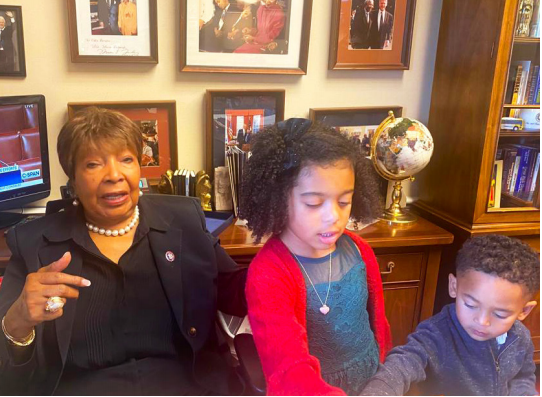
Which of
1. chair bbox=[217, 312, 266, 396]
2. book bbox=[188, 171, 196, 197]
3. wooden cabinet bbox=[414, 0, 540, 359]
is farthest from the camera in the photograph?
book bbox=[188, 171, 196, 197]

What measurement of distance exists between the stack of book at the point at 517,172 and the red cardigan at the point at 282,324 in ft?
3.33

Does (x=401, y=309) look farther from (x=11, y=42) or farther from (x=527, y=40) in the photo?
(x=11, y=42)

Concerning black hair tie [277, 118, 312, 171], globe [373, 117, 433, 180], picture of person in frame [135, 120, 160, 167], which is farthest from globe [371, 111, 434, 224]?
black hair tie [277, 118, 312, 171]

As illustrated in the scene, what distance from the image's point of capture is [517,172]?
1638mm

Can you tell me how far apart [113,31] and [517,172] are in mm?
1421

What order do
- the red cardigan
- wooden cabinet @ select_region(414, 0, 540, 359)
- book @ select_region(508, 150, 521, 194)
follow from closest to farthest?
1. the red cardigan
2. wooden cabinet @ select_region(414, 0, 540, 359)
3. book @ select_region(508, 150, 521, 194)

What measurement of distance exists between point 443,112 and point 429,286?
0.61 m

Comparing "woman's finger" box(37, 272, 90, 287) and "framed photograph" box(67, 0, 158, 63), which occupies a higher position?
"framed photograph" box(67, 0, 158, 63)

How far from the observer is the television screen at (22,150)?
51.4 inches

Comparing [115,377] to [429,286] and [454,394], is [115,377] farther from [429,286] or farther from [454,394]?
[429,286]

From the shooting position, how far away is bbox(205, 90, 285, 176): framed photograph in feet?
5.18

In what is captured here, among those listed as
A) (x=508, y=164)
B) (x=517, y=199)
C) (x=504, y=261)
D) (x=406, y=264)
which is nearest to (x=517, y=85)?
(x=508, y=164)

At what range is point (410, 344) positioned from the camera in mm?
777

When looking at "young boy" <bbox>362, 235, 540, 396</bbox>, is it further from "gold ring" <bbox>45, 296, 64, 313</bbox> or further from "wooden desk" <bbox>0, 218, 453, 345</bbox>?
"wooden desk" <bbox>0, 218, 453, 345</bbox>
